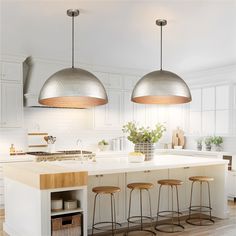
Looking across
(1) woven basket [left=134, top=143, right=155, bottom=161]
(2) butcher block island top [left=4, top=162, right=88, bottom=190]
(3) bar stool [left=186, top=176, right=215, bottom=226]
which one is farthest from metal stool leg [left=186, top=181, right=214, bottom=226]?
(2) butcher block island top [left=4, top=162, right=88, bottom=190]

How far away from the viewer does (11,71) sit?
6.29 meters

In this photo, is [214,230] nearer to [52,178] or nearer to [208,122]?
[52,178]

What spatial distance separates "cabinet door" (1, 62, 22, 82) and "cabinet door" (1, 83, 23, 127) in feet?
0.41

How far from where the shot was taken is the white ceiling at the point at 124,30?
3.82 m

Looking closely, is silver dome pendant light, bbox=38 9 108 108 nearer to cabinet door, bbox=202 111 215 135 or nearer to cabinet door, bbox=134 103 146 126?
cabinet door, bbox=134 103 146 126

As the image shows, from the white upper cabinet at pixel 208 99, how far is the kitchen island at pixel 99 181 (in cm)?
242

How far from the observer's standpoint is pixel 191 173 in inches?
220

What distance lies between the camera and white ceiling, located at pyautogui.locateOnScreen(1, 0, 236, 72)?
3.82 meters

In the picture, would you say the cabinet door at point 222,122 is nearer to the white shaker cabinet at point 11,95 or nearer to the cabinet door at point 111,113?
the cabinet door at point 111,113

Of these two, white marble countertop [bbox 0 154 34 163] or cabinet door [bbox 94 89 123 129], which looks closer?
white marble countertop [bbox 0 154 34 163]

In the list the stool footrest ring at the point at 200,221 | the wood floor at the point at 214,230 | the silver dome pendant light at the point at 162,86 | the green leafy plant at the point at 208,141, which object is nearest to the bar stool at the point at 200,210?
the stool footrest ring at the point at 200,221

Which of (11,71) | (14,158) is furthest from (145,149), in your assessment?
(11,71)

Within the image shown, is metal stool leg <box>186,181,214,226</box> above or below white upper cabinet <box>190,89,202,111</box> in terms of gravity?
below

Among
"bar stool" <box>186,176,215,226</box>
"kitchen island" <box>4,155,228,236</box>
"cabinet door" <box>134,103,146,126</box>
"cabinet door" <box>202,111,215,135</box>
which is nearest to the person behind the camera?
"kitchen island" <box>4,155,228,236</box>
